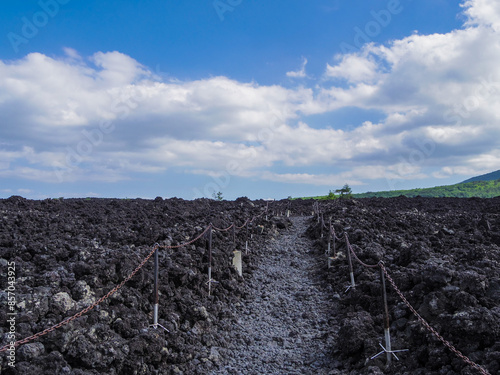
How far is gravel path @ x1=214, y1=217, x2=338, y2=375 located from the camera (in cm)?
777

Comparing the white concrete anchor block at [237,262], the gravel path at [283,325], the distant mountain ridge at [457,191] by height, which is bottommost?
the gravel path at [283,325]

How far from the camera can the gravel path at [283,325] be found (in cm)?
777

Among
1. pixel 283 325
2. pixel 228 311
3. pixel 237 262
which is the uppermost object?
pixel 237 262

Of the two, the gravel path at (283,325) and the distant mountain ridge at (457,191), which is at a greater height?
the distant mountain ridge at (457,191)

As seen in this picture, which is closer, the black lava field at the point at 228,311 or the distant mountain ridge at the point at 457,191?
the black lava field at the point at 228,311

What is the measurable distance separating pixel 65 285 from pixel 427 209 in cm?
2902

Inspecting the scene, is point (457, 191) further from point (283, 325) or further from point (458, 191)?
point (283, 325)

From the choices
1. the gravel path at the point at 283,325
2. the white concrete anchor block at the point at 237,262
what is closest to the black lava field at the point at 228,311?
the gravel path at the point at 283,325

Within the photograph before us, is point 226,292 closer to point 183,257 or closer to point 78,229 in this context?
point 183,257

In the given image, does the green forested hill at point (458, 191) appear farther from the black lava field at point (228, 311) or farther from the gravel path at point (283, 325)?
the black lava field at point (228, 311)

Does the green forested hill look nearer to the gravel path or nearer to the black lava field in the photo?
the gravel path

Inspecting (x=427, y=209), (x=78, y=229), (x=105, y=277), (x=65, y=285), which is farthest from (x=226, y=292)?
(x=427, y=209)

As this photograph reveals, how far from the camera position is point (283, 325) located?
9.73 m

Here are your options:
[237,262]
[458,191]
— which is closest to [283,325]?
[237,262]
